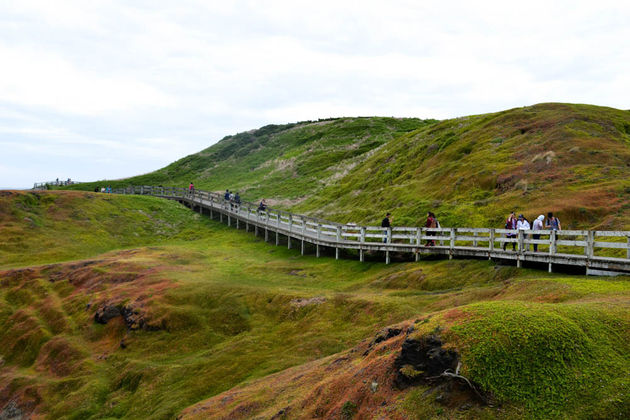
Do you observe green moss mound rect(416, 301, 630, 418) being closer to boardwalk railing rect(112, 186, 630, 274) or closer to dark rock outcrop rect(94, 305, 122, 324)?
Answer: boardwalk railing rect(112, 186, 630, 274)

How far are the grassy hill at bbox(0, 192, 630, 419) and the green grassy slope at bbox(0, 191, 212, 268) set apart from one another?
71 centimetres

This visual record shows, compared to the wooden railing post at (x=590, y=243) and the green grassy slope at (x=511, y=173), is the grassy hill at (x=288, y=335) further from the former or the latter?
the green grassy slope at (x=511, y=173)

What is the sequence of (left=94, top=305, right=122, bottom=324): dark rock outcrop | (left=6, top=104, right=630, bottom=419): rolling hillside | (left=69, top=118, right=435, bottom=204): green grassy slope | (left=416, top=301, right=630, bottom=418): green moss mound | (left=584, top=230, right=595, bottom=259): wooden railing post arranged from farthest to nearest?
(left=69, top=118, right=435, bottom=204): green grassy slope < (left=94, top=305, right=122, bottom=324): dark rock outcrop < (left=584, top=230, right=595, bottom=259): wooden railing post < (left=6, top=104, right=630, bottom=419): rolling hillside < (left=416, top=301, right=630, bottom=418): green moss mound

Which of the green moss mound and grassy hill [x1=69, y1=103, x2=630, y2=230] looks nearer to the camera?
the green moss mound

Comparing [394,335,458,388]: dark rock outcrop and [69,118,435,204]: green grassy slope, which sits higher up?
[69,118,435,204]: green grassy slope

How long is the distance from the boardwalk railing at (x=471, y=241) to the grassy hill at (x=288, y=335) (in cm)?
95

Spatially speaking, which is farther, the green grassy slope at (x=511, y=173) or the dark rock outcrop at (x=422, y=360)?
the green grassy slope at (x=511, y=173)

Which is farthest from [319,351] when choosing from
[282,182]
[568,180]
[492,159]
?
[282,182]

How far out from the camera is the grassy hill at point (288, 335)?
9391mm

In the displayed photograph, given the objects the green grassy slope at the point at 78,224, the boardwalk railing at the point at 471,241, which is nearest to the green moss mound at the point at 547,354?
the boardwalk railing at the point at 471,241

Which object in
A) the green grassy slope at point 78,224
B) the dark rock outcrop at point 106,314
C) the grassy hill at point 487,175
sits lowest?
the dark rock outcrop at point 106,314

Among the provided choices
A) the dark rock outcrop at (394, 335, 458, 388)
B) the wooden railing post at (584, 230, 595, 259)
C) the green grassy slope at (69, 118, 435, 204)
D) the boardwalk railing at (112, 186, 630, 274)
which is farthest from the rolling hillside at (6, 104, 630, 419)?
the green grassy slope at (69, 118, 435, 204)

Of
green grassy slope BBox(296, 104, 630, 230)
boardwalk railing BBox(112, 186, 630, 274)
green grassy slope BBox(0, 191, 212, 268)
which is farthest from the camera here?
green grassy slope BBox(0, 191, 212, 268)

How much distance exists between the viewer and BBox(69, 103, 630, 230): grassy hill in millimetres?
29516
